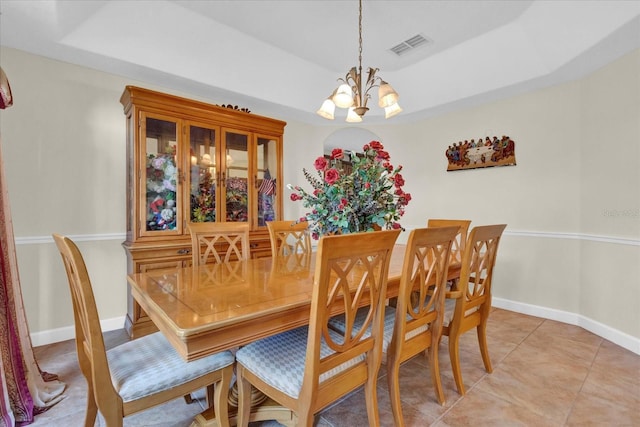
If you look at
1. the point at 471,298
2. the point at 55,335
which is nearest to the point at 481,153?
the point at 471,298

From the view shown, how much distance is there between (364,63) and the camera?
3.47 meters

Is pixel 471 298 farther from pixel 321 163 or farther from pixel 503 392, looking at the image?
pixel 321 163

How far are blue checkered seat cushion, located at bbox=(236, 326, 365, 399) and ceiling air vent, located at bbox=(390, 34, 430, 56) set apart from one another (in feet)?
9.65

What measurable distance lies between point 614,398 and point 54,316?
161 inches

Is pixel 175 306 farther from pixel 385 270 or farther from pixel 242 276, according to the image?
pixel 385 270

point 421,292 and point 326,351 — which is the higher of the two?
point 421,292

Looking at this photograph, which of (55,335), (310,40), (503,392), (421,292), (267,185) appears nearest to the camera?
(421,292)

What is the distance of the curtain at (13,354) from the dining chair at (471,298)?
240 cm

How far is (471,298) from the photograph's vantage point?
187 centimetres

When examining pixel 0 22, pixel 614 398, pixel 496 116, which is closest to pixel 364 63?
pixel 496 116

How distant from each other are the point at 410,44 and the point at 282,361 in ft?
10.5

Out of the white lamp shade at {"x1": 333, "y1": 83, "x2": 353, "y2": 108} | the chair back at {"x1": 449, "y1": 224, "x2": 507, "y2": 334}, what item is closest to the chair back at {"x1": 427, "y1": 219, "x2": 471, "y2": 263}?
the chair back at {"x1": 449, "y1": 224, "x2": 507, "y2": 334}

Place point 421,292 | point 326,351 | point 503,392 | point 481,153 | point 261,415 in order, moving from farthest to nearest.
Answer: point 481,153
point 503,392
point 421,292
point 261,415
point 326,351

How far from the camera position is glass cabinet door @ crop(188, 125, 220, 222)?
276 cm
